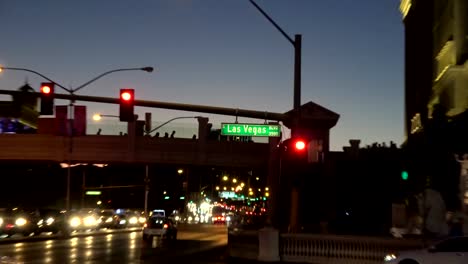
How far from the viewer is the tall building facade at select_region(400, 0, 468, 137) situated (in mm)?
48188

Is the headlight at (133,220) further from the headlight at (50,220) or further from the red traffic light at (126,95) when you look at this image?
the red traffic light at (126,95)

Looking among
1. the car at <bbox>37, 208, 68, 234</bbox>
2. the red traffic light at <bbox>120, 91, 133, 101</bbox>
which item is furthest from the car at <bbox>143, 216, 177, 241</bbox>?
the red traffic light at <bbox>120, 91, 133, 101</bbox>

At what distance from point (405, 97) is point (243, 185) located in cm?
6388

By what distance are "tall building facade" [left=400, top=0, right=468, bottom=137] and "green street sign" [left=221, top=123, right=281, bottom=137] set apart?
15863mm

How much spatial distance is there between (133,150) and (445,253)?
3980 cm

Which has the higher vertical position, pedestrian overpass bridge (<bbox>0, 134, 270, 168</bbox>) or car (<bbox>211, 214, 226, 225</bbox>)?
pedestrian overpass bridge (<bbox>0, 134, 270, 168</bbox>)

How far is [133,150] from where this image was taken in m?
57.5

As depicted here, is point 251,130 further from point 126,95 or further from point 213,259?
point 213,259

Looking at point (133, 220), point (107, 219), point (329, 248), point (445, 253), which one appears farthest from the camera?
point (133, 220)

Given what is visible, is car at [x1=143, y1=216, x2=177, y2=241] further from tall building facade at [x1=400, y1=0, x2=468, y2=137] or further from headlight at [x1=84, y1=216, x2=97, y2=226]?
tall building facade at [x1=400, y1=0, x2=468, y2=137]

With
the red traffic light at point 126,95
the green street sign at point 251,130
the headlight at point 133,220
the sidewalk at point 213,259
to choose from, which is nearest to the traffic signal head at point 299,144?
the green street sign at point 251,130

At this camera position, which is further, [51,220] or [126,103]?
[51,220]

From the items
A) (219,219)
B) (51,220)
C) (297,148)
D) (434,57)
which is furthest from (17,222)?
(434,57)

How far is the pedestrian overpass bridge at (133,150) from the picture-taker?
187 ft
